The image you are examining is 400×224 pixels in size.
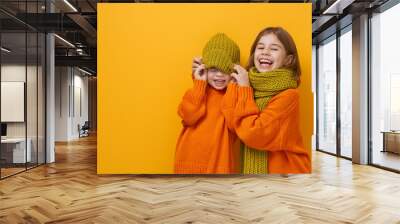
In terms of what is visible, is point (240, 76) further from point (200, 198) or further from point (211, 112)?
point (200, 198)

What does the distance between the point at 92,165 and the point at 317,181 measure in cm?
450

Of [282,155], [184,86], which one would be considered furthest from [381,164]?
A: [184,86]

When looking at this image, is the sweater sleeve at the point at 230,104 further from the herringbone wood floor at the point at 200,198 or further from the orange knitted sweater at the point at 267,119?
the herringbone wood floor at the point at 200,198

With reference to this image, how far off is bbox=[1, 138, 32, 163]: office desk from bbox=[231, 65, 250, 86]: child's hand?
4.29 metres

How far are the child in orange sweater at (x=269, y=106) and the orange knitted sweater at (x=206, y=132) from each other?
21 centimetres

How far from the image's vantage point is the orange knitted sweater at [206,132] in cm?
592

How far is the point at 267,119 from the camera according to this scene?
5.64 metres

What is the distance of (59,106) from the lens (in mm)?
16047

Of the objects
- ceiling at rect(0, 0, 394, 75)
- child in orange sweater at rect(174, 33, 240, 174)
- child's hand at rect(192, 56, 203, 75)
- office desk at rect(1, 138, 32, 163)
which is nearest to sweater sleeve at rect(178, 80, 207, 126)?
child in orange sweater at rect(174, 33, 240, 174)

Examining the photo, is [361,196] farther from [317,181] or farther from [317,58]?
[317,58]

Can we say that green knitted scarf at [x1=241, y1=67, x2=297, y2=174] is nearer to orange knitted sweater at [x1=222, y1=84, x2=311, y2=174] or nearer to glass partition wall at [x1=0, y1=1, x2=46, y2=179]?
orange knitted sweater at [x1=222, y1=84, x2=311, y2=174]

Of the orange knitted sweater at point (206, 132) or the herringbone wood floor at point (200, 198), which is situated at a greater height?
the orange knitted sweater at point (206, 132)

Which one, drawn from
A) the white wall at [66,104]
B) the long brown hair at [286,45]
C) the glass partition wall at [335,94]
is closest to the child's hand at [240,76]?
the long brown hair at [286,45]

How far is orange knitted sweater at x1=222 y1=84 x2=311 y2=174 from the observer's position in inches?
223
